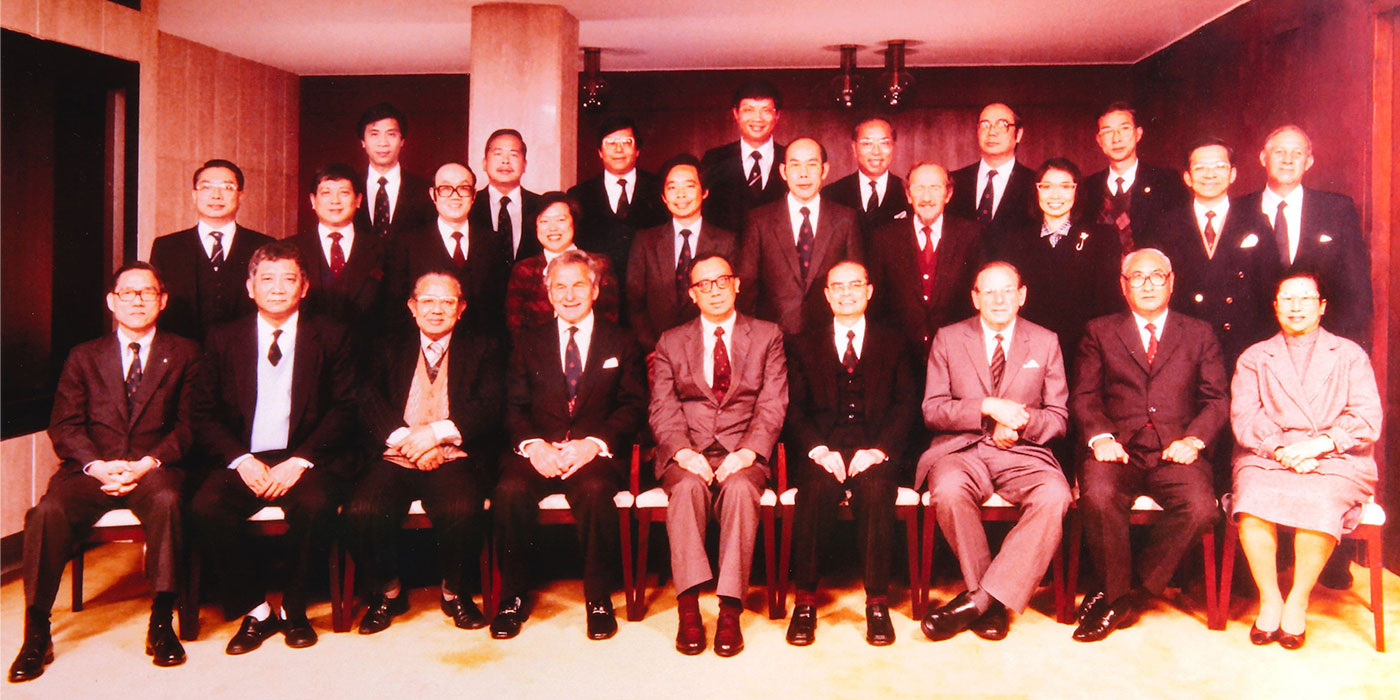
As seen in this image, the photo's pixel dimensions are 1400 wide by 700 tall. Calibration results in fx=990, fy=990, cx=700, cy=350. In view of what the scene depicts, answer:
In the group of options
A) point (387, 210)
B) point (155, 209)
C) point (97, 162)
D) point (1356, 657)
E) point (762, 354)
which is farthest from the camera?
point (155, 209)

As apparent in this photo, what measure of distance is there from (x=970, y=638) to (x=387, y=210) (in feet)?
10.2

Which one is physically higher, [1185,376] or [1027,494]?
[1185,376]

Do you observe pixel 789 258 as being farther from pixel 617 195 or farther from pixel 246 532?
pixel 246 532

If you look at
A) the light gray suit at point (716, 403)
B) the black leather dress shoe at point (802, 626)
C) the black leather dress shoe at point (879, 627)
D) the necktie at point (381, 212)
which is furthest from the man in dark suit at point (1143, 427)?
the necktie at point (381, 212)

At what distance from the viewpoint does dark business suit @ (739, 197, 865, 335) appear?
4.12m

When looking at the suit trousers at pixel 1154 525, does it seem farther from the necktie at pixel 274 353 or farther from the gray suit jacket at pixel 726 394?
the necktie at pixel 274 353

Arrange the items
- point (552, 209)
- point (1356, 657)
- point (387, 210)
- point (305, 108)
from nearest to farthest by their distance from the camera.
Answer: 1. point (1356, 657)
2. point (552, 209)
3. point (387, 210)
4. point (305, 108)

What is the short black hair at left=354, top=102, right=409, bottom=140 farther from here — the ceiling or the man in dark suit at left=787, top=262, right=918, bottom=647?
the man in dark suit at left=787, top=262, right=918, bottom=647

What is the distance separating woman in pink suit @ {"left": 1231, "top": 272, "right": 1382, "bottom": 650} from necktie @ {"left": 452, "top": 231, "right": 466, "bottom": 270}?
3066mm

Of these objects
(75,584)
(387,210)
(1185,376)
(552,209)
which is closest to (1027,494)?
(1185,376)

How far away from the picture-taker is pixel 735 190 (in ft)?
15.3

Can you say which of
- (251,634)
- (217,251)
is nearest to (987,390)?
(251,634)

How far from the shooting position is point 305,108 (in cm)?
783

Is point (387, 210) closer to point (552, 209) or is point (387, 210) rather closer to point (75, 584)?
point (552, 209)
